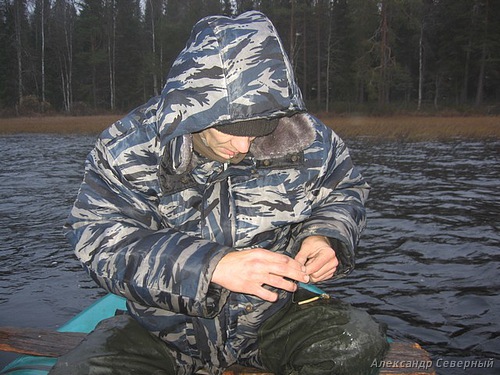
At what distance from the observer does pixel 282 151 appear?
240cm

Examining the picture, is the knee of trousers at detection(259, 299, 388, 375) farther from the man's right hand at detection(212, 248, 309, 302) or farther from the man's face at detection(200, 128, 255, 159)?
the man's face at detection(200, 128, 255, 159)

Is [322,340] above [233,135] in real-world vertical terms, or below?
below

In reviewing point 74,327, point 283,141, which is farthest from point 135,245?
point 74,327

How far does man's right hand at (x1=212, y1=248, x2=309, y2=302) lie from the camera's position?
188 cm

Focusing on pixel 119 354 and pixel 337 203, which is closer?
pixel 119 354

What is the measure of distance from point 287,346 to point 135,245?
868mm

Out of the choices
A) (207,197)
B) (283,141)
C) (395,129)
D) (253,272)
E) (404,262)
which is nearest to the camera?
(253,272)

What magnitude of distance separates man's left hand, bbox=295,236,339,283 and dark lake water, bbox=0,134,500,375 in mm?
2004

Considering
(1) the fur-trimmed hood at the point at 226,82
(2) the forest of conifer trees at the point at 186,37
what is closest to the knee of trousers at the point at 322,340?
(1) the fur-trimmed hood at the point at 226,82

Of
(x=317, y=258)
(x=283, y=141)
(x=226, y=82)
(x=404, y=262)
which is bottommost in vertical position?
(x=404, y=262)

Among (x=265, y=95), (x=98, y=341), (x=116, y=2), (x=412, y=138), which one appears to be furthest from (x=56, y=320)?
(x=116, y=2)

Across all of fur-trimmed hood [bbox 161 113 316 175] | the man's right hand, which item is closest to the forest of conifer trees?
fur-trimmed hood [bbox 161 113 316 175]

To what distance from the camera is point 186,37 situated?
42812mm

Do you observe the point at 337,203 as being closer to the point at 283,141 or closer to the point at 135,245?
the point at 283,141
